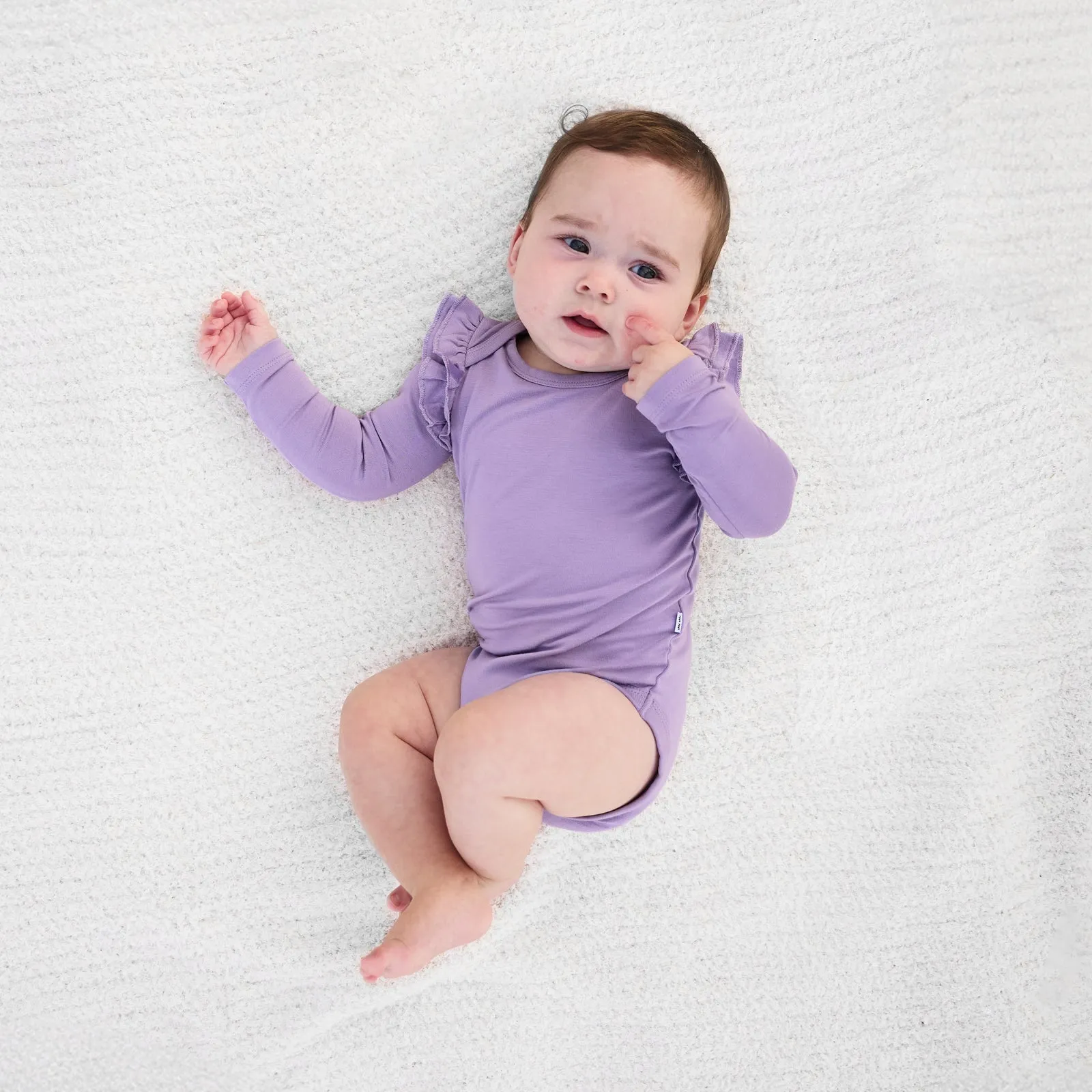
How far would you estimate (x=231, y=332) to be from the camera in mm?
1290

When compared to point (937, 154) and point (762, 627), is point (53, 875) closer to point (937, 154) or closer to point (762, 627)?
point (762, 627)

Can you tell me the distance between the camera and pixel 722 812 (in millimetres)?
1361

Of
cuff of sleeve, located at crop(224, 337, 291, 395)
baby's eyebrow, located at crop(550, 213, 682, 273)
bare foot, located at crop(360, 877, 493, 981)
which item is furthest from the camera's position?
cuff of sleeve, located at crop(224, 337, 291, 395)

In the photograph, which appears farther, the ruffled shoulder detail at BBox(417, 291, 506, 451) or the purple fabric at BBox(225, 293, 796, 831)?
the ruffled shoulder detail at BBox(417, 291, 506, 451)

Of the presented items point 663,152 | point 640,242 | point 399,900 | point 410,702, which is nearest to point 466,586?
point 410,702

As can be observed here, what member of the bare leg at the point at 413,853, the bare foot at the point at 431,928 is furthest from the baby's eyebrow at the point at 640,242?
the bare foot at the point at 431,928

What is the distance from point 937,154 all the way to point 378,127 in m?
0.78

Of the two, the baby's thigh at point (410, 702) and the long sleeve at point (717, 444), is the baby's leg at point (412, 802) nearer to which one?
the baby's thigh at point (410, 702)

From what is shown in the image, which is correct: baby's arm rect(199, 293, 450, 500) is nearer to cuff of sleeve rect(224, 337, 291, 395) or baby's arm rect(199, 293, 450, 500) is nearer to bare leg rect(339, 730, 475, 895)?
cuff of sleeve rect(224, 337, 291, 395)

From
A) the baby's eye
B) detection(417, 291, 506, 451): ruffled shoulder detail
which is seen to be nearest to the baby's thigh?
detection(417, 291, 506, 451): ruffled shoulder detail

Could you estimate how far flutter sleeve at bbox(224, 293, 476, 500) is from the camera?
1.27m

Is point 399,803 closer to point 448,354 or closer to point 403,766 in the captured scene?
point 403,766

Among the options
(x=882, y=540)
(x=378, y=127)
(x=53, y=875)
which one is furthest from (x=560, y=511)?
(x=53, y=875)

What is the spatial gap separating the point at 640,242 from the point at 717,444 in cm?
26
